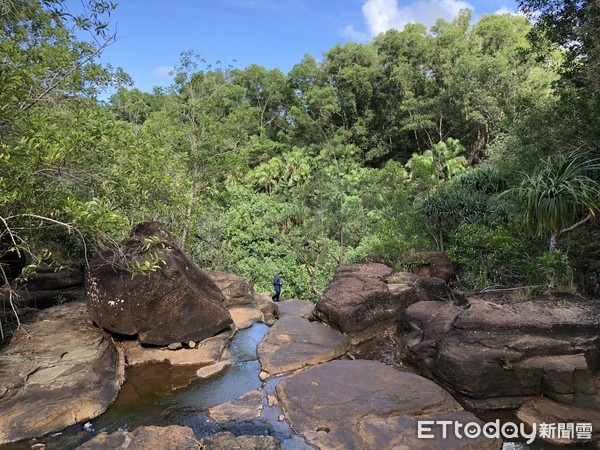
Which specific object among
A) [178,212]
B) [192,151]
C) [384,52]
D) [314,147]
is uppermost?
[384,52]

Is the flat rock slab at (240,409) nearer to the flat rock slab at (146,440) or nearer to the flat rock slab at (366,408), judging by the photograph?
the flat rock slab at (366,408)

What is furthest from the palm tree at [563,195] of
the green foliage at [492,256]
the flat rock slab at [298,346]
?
the flat rock slab at [298,346]

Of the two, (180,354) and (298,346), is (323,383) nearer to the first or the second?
(298,346)

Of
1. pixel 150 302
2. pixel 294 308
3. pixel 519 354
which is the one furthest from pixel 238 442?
pixel 294 308

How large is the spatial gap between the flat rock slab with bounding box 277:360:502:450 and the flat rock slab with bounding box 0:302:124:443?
278cm

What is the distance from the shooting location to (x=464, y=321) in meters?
6.55

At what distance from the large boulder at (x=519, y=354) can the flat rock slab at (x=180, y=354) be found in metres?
3.82

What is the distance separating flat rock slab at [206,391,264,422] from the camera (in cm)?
567

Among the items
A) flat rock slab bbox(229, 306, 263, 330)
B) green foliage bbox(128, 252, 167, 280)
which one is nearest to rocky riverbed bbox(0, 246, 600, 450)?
flat rock slab bbox(229, 306, 263, 330)

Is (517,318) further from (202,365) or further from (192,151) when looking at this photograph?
(192,151)

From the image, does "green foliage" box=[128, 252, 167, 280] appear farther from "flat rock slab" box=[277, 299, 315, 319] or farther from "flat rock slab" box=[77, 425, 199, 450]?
"flat rock slab" box=[277, 299, 315, 319]

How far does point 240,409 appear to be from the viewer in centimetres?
586

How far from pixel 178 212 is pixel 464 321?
775cm

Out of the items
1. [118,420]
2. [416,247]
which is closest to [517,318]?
[118,420]
